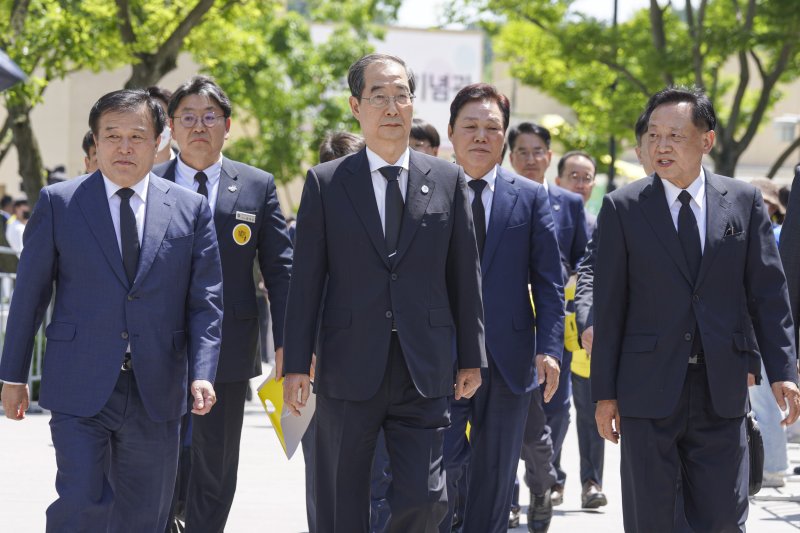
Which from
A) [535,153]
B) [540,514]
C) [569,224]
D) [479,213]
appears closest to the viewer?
[479,213]

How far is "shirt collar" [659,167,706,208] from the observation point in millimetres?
5883

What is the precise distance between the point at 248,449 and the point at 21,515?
3685 mm

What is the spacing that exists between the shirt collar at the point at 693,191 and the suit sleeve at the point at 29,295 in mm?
2571

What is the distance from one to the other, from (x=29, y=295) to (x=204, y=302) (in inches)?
28.3

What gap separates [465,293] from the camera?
577 cm

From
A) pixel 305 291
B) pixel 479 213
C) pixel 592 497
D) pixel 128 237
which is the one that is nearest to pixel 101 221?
pixel 128 237

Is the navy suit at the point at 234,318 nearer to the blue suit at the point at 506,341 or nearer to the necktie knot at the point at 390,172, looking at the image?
the blue suit at the point at 506,341

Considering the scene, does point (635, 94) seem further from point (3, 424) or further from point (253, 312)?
point (253, 312)

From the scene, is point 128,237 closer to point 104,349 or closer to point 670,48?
point 104,349

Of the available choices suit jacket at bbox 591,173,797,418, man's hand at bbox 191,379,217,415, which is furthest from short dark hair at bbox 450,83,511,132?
man's hand at bbox 191,379,217,415

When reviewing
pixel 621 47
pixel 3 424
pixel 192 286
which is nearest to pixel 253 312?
pixel 192 286

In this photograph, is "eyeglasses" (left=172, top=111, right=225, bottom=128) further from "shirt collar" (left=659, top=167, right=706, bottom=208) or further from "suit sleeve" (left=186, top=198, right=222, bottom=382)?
"shirt collar" (left=659, top=167, right=706, bottom=208)

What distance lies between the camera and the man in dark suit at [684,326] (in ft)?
18.6

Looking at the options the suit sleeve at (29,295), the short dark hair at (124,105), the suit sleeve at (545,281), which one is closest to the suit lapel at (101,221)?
the suit sleeve at (29,295)
